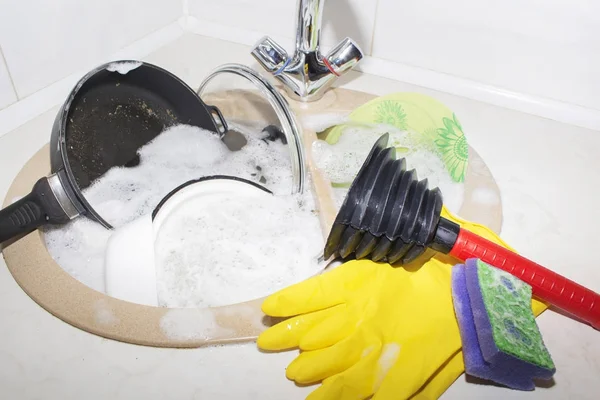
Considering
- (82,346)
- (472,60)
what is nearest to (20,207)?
(82,346)

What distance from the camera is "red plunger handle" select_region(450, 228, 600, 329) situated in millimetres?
553

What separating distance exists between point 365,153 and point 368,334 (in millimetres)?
344

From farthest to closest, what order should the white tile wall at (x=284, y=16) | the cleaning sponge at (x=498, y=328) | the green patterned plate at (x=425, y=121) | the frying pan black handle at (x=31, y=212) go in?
the white tile wall at (x=284, y=16) < the green patterned plate at (x=425, y=121) < the frying pan black handle at (x=31, y=212) < the cleaning sponge at (x=498, y=328)

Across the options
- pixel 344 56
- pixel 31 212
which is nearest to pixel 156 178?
pixel 31 212

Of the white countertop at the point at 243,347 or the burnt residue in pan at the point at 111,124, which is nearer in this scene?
the white countertop at the point at 243,347

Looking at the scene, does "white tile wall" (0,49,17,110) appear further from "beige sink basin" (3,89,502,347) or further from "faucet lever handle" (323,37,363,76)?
"faucet lever handle" (323,37,363,76)

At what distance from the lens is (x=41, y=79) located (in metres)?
0.80

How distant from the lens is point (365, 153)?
795 mm

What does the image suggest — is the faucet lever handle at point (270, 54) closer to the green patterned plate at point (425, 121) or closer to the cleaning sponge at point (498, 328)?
the green patterned plate at point (425, 121)

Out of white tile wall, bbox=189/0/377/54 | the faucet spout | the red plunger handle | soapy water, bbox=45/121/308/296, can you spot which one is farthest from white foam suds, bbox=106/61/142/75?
the red plunger handle

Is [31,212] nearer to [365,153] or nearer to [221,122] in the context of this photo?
[221,122]

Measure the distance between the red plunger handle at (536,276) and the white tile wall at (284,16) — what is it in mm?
473

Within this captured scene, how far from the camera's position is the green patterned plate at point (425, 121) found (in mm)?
730

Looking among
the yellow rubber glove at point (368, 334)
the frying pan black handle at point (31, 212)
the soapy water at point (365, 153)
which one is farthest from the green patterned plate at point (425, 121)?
the frying pan black handle at point (31, 212)
